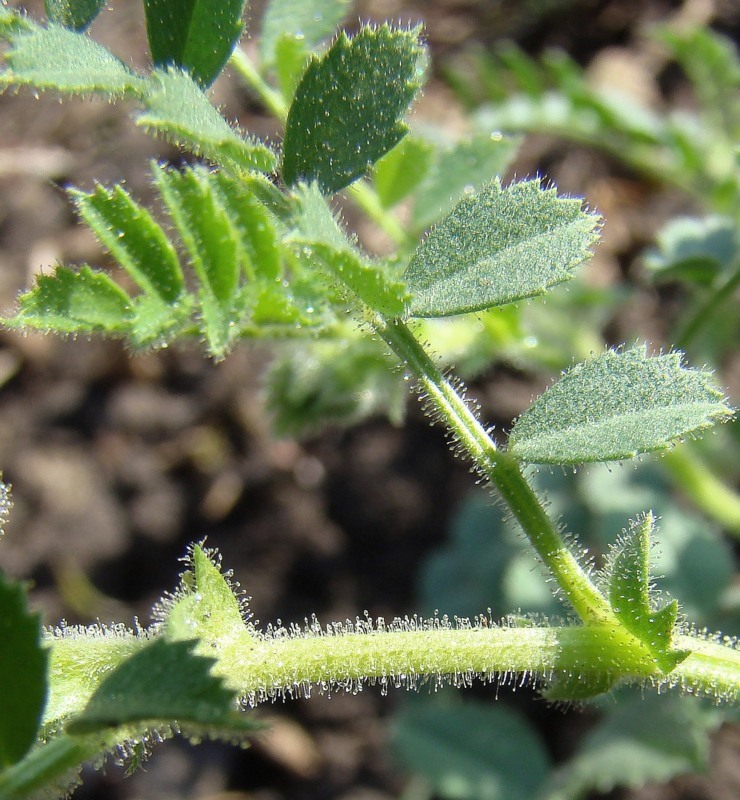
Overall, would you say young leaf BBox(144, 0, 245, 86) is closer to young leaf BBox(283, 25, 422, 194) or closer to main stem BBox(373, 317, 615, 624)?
young leaf BBox(283, 25, 422, 194)

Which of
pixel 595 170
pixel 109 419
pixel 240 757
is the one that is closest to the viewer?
pixel 240 757

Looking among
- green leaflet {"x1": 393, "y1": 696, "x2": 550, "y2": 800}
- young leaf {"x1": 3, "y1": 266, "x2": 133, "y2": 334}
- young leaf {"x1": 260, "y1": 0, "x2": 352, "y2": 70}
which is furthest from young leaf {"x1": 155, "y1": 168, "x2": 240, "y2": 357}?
green leaflet {"x1": 393, "y1": 696, "x2": 550, "y2": 800}

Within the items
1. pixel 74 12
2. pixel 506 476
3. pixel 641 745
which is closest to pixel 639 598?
pixel 506 476

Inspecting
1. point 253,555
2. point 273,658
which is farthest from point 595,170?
point 273,658

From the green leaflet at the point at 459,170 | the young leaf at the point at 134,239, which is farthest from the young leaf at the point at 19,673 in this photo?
the green leaflet at the point at 459,170

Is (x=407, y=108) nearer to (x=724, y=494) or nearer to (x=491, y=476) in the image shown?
(x=491, y=476)

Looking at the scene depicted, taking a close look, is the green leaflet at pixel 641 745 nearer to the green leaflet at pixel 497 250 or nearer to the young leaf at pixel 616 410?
the young leaf at pixel 616 410

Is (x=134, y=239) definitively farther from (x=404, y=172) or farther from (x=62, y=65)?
(x=404, y=172)
